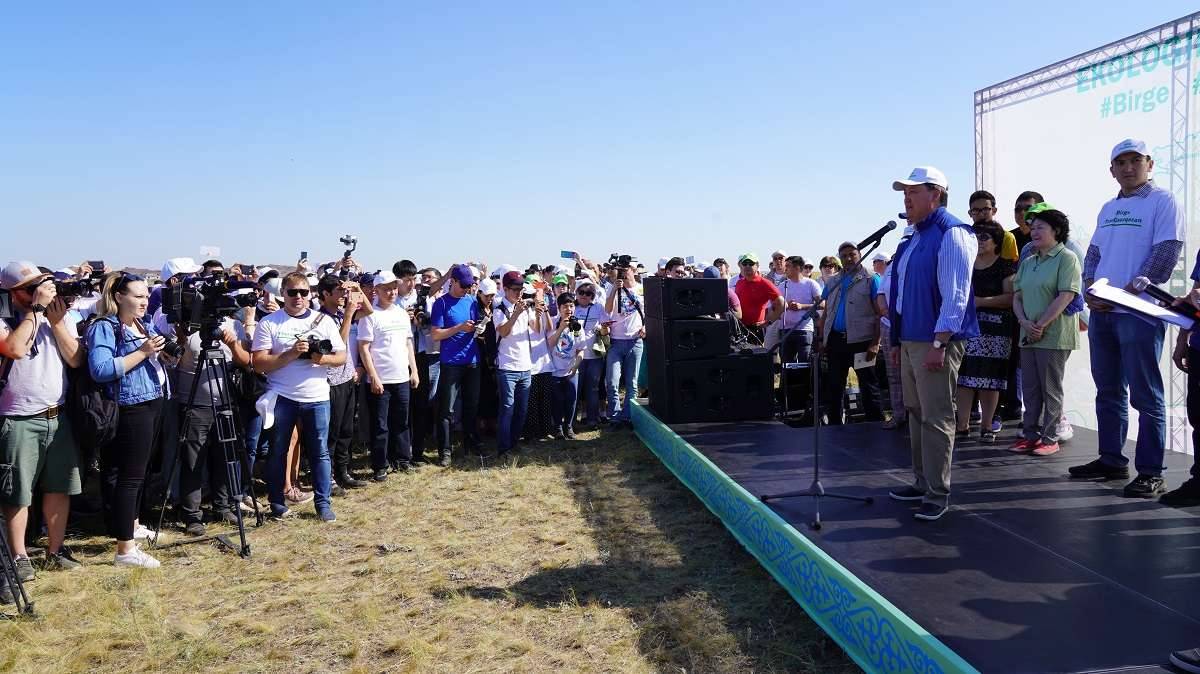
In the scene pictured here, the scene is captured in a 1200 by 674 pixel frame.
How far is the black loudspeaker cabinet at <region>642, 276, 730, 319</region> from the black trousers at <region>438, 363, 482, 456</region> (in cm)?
173

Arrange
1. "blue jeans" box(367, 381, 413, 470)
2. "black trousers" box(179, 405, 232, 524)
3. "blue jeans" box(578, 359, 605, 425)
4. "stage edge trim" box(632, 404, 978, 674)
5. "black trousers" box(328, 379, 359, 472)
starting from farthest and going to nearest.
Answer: "blue jeans" box(578, 359, 605, 425), "blue jeans" box(367, 381, 413, 470), "black trousers" box(328, 379, 359, 472), "black trousers" box(179, 405, 232, 524), "stage edge trim" box(632, 404, 978, 674)

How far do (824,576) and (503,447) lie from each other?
13.4ft

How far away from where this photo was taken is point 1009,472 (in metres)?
4.49

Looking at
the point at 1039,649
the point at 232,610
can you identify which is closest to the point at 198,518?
the point at 232,610

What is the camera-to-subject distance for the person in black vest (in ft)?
11.7

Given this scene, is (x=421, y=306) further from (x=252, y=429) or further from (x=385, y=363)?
(x=252, y=429)

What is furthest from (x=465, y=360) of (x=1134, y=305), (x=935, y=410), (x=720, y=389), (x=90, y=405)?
(x=1134, y=305)

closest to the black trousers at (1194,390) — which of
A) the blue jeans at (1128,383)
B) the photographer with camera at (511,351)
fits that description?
the blue jeans at (1128,383)

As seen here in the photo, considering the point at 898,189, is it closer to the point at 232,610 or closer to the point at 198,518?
the point at 232,610

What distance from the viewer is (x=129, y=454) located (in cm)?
411

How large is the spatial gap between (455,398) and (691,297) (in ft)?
7.22

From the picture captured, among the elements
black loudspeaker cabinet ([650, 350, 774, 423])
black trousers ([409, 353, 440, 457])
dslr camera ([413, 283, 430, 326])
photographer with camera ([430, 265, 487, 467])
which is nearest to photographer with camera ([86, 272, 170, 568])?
photographer with camera ([430, 265, 487, 467])

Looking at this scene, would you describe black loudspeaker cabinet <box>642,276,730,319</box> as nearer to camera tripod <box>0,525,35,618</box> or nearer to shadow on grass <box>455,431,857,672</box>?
shadow on grass <box>455,431,857,672</box>

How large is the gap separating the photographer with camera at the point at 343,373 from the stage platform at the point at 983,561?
8.47ft
